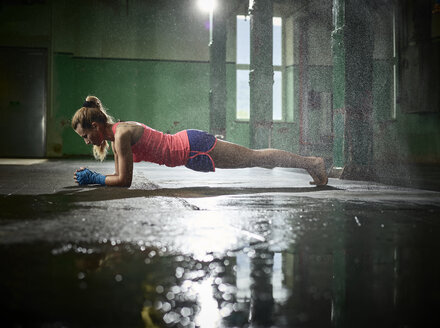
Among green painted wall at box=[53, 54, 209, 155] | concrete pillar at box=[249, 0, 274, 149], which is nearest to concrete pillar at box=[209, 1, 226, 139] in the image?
concrete pillar at box=[249, 0, 274, 149]

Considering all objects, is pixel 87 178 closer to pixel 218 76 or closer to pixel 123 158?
pixel 123 158

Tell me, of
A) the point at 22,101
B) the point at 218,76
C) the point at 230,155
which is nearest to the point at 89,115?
the point at 230,155

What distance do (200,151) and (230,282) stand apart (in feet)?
7.69

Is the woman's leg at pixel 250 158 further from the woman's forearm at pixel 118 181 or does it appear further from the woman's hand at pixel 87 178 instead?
the woman's hand at pixel 87 178

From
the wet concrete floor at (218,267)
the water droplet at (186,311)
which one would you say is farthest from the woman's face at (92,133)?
the water droplet at (186,311)

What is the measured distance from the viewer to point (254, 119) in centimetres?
744

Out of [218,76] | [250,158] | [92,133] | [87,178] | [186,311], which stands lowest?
[186,311]

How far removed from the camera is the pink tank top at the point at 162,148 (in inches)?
126

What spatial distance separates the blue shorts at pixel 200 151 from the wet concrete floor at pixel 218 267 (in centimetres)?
114

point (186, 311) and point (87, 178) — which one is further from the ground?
point (87, 178)

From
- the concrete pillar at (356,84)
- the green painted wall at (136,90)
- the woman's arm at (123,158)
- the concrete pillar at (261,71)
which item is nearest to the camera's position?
the woman's arm at (123,158)

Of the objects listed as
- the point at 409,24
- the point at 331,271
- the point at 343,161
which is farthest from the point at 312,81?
the point at 331,271

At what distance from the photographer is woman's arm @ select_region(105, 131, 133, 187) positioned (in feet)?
9.87

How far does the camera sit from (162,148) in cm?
325
